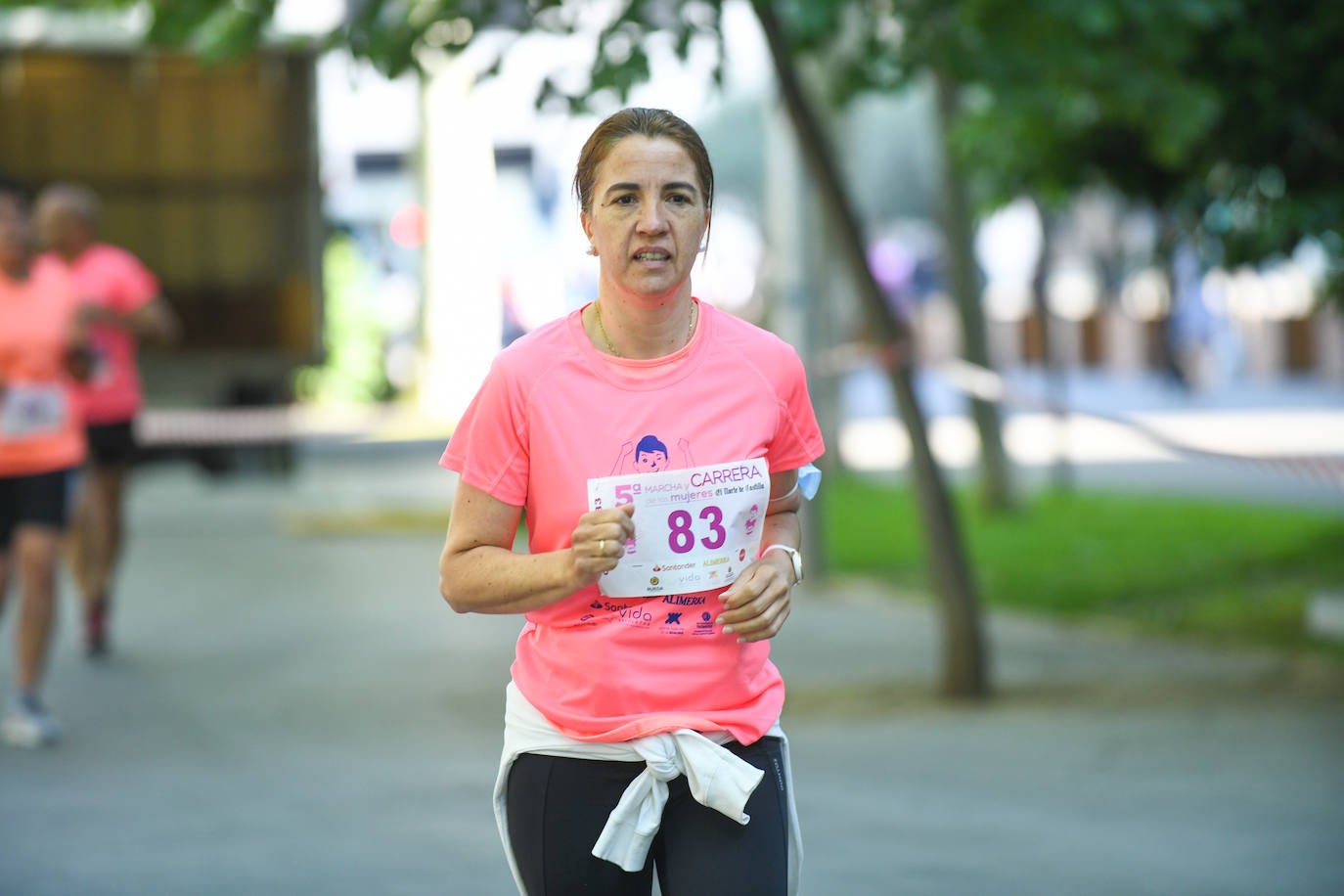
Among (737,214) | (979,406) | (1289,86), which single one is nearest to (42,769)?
(1289,86)

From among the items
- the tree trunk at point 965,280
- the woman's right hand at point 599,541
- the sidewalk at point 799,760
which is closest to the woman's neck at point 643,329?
the woman's right hand at point 599,541

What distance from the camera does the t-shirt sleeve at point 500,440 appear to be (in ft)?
9.95

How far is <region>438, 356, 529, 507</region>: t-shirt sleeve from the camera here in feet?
9.95

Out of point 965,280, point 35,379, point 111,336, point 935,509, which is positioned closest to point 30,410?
point 35,379

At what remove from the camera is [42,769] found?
697cm

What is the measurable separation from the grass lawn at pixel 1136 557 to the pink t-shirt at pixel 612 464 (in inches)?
256

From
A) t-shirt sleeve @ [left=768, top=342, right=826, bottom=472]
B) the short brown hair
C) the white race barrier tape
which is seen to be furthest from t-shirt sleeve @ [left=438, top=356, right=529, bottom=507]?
the white race barrier tape

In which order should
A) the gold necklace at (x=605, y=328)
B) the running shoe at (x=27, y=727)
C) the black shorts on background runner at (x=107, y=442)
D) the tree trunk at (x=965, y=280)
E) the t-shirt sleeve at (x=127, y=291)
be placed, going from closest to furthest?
the gold necklace at (x=605, y=328), the running shoe at (x=27, y=727), the black shorts on background runner at (x=107, y=442), the t-shirt sleeve at (x=127, y=291), the tree trunk at (x=965, y=280)

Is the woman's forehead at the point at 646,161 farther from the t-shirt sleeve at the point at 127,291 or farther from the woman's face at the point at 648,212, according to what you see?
the t-shirt sleeve at the point at 127,291

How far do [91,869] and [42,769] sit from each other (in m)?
1.47

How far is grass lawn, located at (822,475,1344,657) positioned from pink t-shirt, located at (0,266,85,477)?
4.91 meters

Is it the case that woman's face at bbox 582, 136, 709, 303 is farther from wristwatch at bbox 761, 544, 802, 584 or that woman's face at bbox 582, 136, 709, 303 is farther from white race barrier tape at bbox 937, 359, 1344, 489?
white race barrier tape at bbox 937, 359, 1344, 489

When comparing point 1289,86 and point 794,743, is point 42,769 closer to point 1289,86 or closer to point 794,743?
point 794,743

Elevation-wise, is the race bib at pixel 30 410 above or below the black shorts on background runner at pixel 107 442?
above
